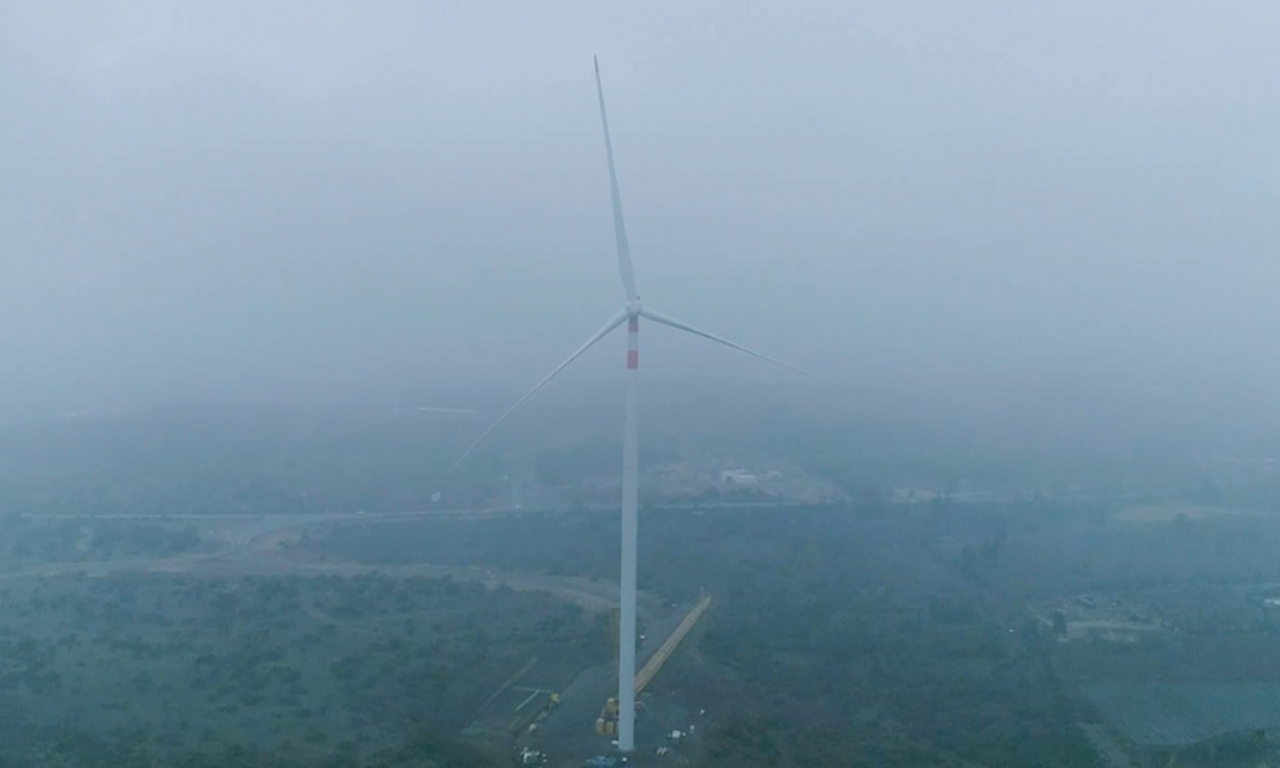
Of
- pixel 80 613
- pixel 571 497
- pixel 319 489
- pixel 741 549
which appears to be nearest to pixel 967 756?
pixel 741 549

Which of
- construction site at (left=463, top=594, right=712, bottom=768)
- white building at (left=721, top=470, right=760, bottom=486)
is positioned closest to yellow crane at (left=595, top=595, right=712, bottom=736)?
construction site at (left=463, top=594, right=712, bottom=768)

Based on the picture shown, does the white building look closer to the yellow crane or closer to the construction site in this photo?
Result: the yellow crane

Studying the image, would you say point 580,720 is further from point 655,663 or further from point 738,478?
point 738,478

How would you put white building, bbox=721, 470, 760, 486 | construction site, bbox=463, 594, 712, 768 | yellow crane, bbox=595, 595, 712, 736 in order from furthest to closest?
white building, bbox=721, 470, 760, 486, yellow crane, bbox=595, 595, 712, 736, construction site, bbox=463, 594, 712, 768

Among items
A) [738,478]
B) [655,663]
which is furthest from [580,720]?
[738,478]

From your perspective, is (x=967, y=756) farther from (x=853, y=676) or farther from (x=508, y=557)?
(x=508, y=557)

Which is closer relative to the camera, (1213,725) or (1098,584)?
(1213,725)

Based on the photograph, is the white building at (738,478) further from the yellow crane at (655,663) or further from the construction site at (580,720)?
the construction site at (580,720)
